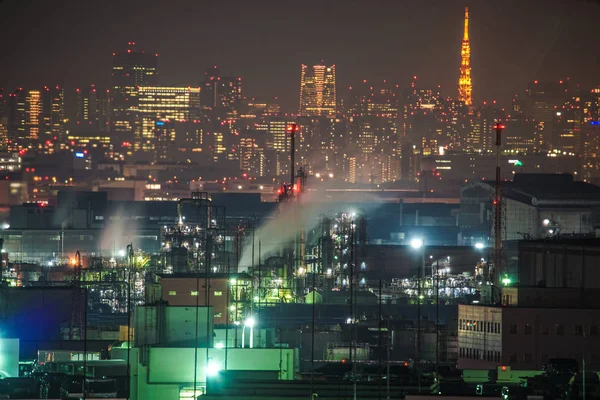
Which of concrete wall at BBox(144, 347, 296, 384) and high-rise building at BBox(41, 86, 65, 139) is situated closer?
concrete wall at BBox(144, 347, 296, 384)

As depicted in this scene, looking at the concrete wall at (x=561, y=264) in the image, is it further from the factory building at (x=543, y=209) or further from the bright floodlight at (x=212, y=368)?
the bright floodlight at (x=212, y=368)

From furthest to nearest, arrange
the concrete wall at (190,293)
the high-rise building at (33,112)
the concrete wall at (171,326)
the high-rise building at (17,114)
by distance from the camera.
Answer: the high-rise building at (33,112), the high-rise building at (17,114), the concrete wall at (190,293), the concrete wall at (171,326)

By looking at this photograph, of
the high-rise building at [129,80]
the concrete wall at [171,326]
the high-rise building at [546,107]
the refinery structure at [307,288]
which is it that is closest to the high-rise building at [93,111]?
the high-rise building at [129,80]

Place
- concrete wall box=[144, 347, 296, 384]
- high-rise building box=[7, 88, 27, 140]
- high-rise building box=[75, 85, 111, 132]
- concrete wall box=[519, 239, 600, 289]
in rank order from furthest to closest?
1. high-rise building box=[75, 85, 111, 132]
2. high-rise building box=[7, 88, 27, 140]
3. concrete wall box=[519, 239, 600, 289]
4. concrete wall box=[144, 347, 296, 384]

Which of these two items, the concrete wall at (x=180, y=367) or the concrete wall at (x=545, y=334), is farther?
the concrete wall at (x=545, y=334)

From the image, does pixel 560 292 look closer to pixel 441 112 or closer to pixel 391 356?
pixel 391 356

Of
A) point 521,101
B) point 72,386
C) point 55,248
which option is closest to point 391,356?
point 72,386

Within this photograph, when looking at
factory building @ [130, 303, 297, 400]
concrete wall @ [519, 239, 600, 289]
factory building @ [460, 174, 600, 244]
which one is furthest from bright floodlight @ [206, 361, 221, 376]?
factory building @ [460, 174, 600, 244]

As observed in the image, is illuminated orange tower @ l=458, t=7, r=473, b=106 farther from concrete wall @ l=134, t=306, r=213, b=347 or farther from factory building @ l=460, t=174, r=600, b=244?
concrete wall @ l=134, t=306, r=213, b=347
